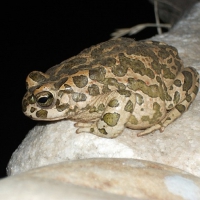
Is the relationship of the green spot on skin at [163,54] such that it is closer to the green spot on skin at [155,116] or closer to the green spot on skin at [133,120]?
the green spot on skin at [155,116]

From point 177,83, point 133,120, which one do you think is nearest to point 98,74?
point 133,120

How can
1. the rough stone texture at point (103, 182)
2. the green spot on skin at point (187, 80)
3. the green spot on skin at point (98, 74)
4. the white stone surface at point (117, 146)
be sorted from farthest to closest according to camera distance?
1. the green spot on skin at point (187, 80)
2. the green spot on skin at point (98, 74)
3. the white stone surface at point (117, 146)
4. the rough stone texture at point (103, 182)

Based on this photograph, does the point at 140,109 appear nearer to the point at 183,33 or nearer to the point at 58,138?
the point at 58,138

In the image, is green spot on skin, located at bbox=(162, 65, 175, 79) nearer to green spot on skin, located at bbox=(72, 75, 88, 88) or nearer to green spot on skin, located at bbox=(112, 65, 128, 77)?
green spot on skin, located at bbox=(112, 65, 128, 77)

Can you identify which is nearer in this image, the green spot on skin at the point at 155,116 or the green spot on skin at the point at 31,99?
the green spot on skin at the point at 31,99

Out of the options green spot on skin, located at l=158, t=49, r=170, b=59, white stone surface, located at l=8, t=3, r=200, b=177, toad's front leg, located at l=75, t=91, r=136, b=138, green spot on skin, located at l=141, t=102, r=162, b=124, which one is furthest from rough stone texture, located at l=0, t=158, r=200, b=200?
green spot on skin, located at l=158, t=49, r=170, b=59

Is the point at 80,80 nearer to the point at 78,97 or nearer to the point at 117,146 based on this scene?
the point at 78,97

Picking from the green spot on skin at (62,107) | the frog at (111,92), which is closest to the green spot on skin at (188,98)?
the frog at (111,92)
